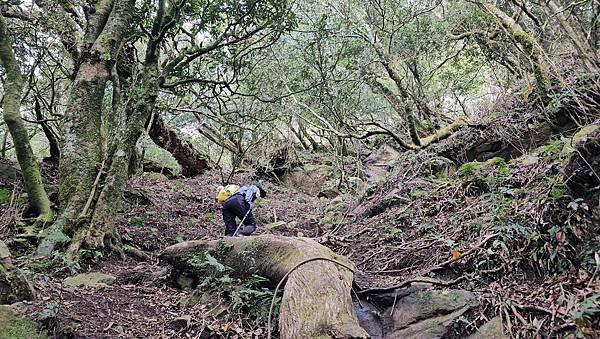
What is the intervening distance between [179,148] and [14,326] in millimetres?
12038

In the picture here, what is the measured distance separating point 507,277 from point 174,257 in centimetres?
454

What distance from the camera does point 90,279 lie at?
5.88 m

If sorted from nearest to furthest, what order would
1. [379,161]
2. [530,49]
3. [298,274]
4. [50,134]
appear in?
[298,274], [530,49], [50,134], [379,161]

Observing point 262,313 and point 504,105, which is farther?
point 504,105

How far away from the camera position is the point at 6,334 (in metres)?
3.66

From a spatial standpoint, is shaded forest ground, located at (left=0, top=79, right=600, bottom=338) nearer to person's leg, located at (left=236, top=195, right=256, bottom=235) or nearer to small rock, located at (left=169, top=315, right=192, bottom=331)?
small rock, located at (left=169, top=315, right=192, bottom=331)

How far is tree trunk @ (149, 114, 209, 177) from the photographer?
536 inches

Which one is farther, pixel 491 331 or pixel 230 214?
pixel 230 214

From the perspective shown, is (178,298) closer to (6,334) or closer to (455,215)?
(6,334)

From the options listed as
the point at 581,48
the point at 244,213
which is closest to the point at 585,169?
the point at 581,48

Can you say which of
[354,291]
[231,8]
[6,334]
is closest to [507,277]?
[354,291]

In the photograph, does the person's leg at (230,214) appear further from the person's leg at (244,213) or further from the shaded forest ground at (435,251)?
the shaded forest ground at (435,251)

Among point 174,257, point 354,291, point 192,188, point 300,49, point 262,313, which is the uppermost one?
point 300,49

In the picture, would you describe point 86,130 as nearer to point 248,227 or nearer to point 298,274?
point 248,227
